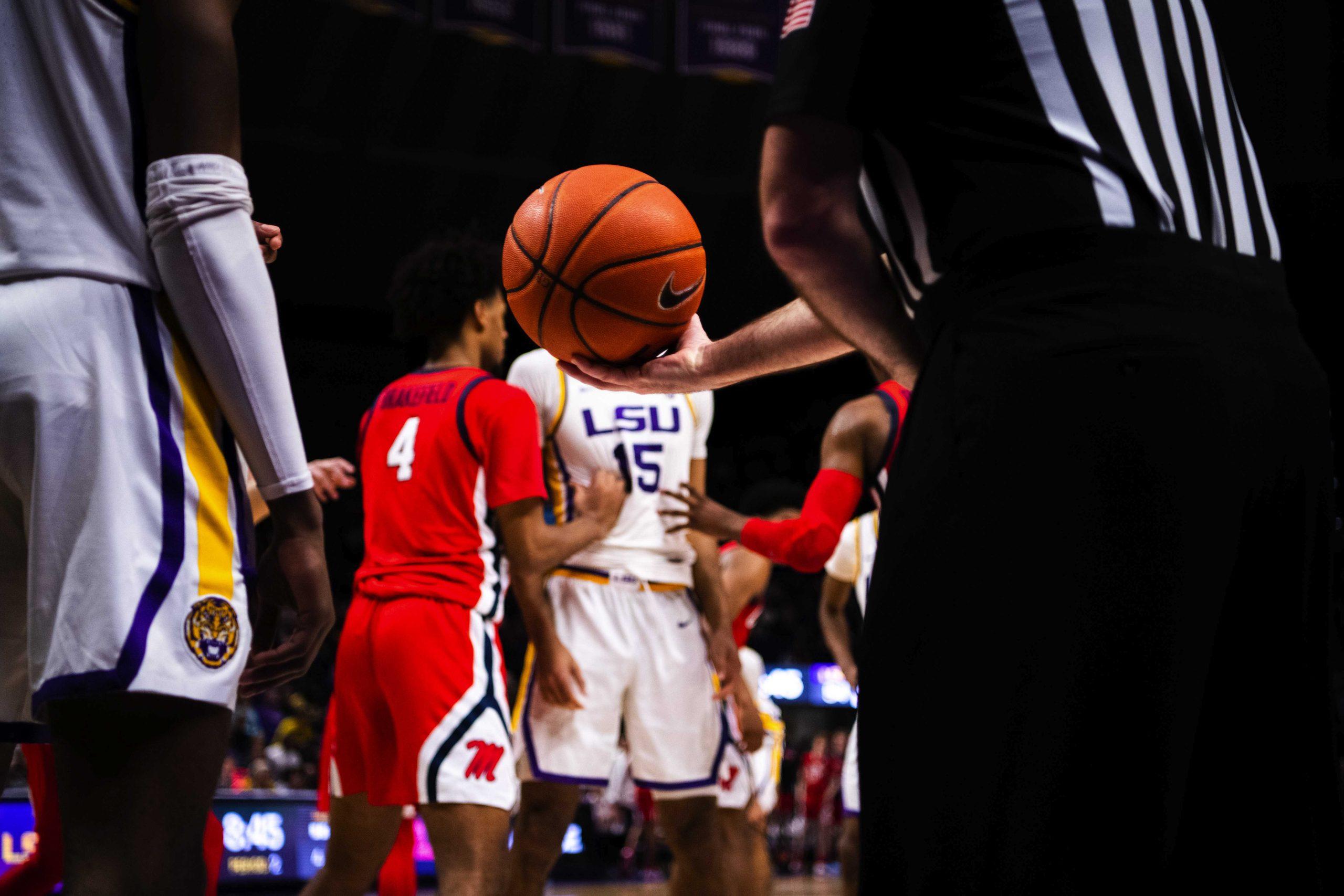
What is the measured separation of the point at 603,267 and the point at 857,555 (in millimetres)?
3789

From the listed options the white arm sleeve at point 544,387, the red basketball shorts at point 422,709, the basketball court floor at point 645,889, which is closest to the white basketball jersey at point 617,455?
the white arm sleeve at point 544,387

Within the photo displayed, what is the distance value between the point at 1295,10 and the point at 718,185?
7.41 metres

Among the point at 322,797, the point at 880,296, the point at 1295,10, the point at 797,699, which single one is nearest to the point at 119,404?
the point at 880,296

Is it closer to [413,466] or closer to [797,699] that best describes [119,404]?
[413,466]

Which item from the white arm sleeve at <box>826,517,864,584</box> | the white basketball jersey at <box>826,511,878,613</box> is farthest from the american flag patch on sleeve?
the white arm sleeve at <box>826,517,864,584</box>

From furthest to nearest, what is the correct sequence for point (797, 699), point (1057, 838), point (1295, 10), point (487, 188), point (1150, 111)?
point (797, 699) < point (487, 188) < point (1295, 10) < point (1150, 111) < point (1057, 838)

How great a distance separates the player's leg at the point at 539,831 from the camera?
412 cm

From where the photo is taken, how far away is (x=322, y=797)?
437cm

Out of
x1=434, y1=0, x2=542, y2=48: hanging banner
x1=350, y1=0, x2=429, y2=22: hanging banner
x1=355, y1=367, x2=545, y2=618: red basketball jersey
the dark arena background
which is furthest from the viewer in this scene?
the dark arena background

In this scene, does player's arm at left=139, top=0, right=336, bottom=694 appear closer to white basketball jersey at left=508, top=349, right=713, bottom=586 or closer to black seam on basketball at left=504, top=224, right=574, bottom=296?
black seam on basketball at left=504, top=224, right=574, bottom=296

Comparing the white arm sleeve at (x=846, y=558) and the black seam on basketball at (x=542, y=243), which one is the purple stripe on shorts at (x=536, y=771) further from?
the black seam on basketball at (x=542, y=243)

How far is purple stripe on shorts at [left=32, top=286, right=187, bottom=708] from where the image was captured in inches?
57.1

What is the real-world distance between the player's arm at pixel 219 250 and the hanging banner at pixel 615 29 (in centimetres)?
1123

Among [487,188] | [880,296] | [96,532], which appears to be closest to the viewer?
[880,296]
